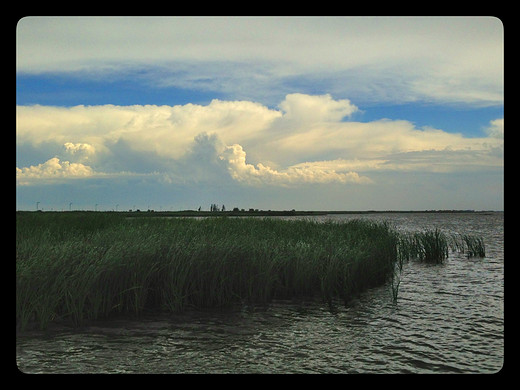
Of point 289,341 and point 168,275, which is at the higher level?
point 168,275

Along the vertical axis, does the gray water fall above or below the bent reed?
below

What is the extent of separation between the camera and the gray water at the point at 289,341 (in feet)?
23.7

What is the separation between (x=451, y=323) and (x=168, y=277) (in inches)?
305

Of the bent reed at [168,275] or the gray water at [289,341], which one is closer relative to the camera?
the gray water at [289,341]

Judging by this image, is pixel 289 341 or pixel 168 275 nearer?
pixel 289 341

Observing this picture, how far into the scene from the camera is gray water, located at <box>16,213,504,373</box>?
721 centimetres

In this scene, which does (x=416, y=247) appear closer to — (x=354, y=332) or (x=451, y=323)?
(x=451, y=323)

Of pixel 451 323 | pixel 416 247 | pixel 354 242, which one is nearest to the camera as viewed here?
pixel 451 323

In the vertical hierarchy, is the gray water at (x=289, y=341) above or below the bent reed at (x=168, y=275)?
below

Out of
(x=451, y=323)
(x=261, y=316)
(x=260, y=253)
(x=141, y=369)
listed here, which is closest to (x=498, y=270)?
(x=451, y=323)

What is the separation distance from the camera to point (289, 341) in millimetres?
8492

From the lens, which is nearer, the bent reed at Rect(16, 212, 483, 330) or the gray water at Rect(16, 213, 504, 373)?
the gray water at Rect(16, 213, 504, 373)
